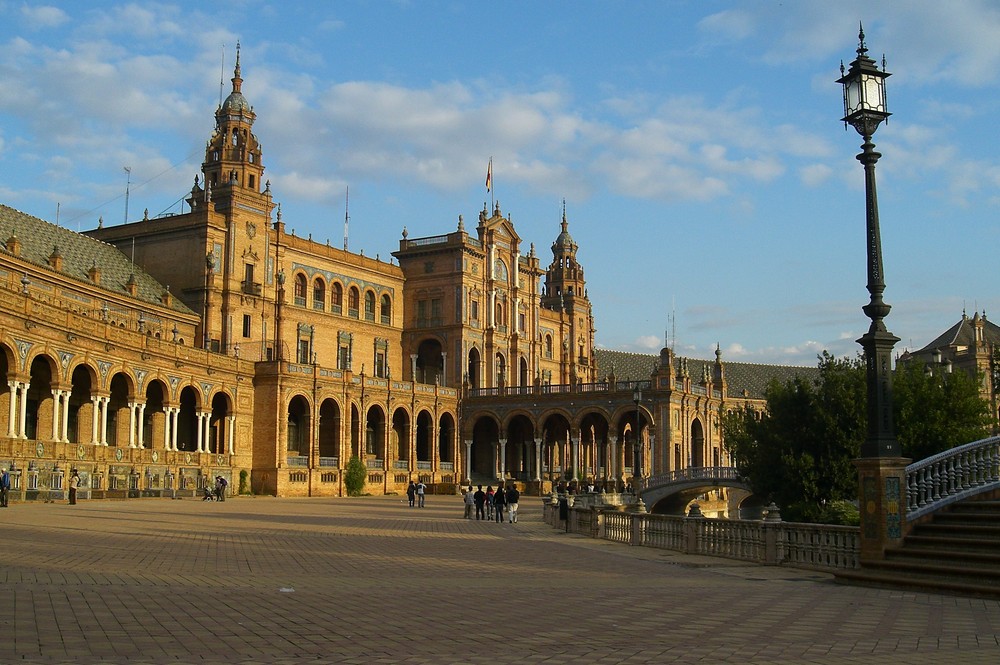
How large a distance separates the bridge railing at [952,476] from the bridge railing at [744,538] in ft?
3.84

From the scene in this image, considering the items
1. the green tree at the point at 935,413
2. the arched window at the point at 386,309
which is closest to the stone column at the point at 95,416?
the green tree at the point at 935,413

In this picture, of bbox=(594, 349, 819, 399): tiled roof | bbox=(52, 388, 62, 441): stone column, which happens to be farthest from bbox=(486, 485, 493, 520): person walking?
bbox=(594, 349, 819, 399): tiled roof

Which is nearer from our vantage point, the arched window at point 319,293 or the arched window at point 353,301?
the arched window at point 319,293

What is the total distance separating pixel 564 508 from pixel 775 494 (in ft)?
32.4

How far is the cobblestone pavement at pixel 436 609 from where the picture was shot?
965 centimetres

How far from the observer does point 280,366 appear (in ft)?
219

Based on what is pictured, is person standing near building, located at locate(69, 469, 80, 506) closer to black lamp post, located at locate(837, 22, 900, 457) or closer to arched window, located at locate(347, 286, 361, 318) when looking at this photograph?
black lamp post, located at locate(837, 22, 900, 457)

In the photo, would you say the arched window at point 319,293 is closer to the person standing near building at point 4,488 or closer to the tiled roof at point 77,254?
the tiled roof at point 77,254

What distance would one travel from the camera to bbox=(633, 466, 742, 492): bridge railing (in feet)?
195

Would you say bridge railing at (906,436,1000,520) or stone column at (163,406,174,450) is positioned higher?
stone column at (163,406,174,450)

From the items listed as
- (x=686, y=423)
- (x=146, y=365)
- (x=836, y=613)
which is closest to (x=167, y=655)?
(x=836, y=613)

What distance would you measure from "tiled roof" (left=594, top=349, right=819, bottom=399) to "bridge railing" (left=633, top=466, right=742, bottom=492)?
176 ft

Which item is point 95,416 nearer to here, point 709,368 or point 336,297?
point 336,297

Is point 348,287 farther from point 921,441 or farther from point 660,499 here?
point 921,441
